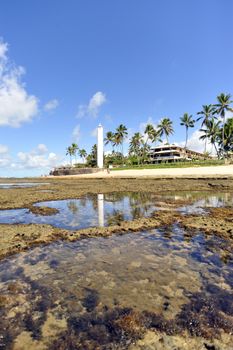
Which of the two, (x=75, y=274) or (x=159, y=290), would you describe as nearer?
(x=159, y=290)

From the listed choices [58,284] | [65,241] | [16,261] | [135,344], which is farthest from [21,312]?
[65,241]

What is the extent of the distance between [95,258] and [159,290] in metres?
2.76

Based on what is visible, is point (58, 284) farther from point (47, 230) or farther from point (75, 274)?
point (47, 230)

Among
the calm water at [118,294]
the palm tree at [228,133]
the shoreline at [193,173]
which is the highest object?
the palm tree at [228,133]

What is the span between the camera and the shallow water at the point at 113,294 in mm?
4367

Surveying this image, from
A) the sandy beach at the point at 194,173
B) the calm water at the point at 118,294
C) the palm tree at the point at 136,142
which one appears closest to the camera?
the calm water at the point at 118,294

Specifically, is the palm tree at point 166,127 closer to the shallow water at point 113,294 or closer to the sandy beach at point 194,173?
the sandy beach at point 194,173

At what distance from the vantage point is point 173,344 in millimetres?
4082

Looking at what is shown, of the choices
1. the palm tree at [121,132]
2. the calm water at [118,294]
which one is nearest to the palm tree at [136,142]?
the palm tree at [121,132]

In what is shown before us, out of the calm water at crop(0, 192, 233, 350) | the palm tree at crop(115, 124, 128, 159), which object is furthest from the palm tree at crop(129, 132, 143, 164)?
the calm water at crop(0, 192, 233, 350)

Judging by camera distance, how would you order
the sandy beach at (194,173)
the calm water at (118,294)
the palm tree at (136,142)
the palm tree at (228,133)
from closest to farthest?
the calm water at (118,294), the sandy beach at (194,173), the palm tree at (228,133), the palm tree at (136,142)

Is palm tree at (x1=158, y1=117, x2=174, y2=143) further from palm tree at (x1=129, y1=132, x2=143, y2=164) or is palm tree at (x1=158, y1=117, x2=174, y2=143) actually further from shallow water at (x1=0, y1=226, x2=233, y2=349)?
shallow water at (x1=0, y1=226, x2=233, y2=349)

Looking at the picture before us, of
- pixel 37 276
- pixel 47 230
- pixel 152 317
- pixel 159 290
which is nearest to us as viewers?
pixel 152 317

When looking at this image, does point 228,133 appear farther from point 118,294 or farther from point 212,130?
point 118,294
